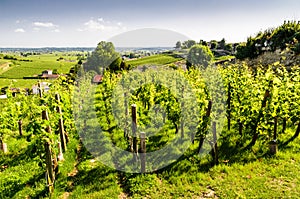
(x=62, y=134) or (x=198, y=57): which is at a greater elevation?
(x=198, y=57)

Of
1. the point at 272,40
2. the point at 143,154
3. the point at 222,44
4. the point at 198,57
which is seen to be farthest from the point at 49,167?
the point at 222,44

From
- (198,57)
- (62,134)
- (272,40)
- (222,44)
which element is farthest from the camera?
(222,44)

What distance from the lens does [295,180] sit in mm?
5742

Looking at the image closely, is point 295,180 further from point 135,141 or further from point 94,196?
point 94,196

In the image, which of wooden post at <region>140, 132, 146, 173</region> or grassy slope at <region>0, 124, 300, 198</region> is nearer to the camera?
grassy slope at <region>0, 124, 300, 198</region>

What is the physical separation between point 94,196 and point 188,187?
2399mm

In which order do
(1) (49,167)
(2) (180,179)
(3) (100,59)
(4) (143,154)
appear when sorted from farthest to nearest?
(3) (100,59) < (4) (143,154) < (2) (180,179) < (1) (49,167)

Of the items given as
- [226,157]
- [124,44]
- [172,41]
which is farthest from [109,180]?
[172,41]

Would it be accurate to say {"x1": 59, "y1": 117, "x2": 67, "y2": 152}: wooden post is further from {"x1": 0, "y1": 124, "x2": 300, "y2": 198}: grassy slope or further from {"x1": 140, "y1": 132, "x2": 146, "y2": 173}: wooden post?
{"x1": 140, "y1": 132, "x2": 146, "y2": 173}: wooden post

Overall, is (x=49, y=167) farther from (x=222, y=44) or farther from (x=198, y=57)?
(x=222, y=44)

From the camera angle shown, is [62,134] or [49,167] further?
[62,134]

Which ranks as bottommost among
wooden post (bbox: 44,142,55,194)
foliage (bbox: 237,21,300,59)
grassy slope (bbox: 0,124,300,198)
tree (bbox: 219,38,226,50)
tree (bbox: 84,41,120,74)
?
grassy slope (bbox: 0,124,300,198)

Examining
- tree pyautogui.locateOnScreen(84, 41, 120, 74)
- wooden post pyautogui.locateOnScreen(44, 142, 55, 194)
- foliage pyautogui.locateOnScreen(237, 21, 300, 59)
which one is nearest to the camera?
wooden post pyautogui.locateOnScreen(44, 142, 55, 194)

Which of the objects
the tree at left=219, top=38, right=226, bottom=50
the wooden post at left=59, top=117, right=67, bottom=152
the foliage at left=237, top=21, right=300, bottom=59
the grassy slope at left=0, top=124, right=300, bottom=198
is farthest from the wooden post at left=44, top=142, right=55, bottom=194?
the tree at left=219, top=38, right=226, bottom=50
